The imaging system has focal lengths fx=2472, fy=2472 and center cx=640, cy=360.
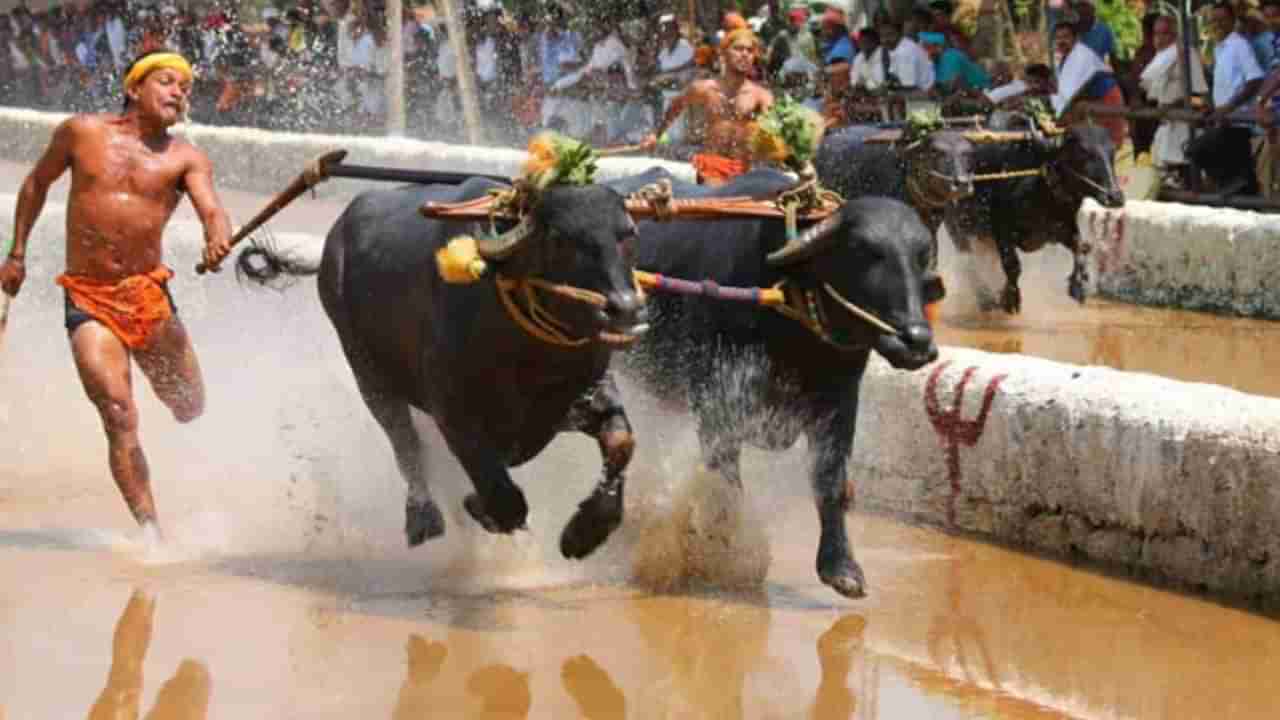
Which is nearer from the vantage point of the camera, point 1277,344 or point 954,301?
point 1277,344

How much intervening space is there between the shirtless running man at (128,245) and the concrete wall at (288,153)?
→ 330 inches

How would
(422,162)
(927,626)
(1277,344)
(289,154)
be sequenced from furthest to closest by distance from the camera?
(289,154), (422,162), (1277,344), (927,626)

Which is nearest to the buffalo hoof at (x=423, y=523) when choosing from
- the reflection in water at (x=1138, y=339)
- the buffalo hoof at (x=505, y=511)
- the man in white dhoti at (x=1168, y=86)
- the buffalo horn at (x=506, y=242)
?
the buffalo hoof at (x=505, y=511)

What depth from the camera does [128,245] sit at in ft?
28.9

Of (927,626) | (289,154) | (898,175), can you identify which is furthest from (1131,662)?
(289,154)

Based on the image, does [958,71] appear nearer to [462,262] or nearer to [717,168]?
[717,168]

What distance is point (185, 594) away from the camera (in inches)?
316

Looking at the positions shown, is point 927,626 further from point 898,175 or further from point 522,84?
point 522,84

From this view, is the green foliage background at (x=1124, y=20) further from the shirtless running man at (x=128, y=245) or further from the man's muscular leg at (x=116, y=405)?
the man's muscular leg at (x=116, y=405)

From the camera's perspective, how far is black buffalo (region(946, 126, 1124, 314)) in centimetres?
1422

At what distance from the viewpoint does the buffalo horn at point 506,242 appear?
24.4 feet

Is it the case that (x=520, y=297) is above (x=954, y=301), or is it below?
above

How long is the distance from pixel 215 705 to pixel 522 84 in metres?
18.1

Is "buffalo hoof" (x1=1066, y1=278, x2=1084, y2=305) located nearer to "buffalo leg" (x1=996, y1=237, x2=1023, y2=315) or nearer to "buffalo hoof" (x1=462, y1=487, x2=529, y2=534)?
"buffalo leg" (x1=996, y1=237, x2=1023, y2=315)
